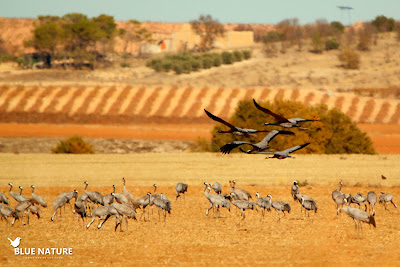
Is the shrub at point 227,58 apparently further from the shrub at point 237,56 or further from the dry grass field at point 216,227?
the dry grass field at point 216,227

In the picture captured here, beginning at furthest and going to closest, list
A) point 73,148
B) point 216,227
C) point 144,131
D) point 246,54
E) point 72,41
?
point 246,54, point 72,41, point 144,131, point 73,148, point 216,227

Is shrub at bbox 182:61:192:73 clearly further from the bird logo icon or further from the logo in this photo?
the logo

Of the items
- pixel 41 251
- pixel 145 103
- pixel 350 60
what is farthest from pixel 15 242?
pixel 350 60

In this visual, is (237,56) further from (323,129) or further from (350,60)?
(323,129)

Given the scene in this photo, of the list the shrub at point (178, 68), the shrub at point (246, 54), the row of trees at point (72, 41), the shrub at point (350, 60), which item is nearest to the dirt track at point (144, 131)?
the shrub at point (178, 68)

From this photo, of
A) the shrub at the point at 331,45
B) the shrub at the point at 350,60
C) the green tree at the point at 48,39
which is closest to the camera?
the shrub at the point at 350,60

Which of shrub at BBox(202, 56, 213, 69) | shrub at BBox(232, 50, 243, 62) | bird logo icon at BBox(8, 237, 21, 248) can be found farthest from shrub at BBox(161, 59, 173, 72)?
bird logo icon at BBox(8, 237, 21, 248)

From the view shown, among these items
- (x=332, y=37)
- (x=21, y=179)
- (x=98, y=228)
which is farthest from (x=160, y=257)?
(x=332, y=37)

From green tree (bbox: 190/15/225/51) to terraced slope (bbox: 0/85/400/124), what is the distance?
67.9 meters

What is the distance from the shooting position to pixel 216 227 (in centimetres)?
2459

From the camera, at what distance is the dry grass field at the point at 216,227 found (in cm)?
1975

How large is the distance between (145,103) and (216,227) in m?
58.0

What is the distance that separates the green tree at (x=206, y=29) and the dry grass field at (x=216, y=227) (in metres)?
112

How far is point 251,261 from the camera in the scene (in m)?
19.1
